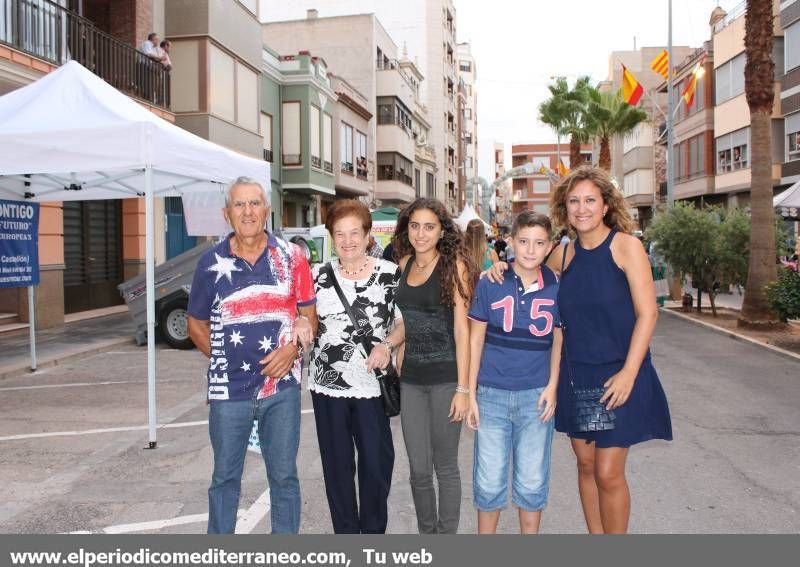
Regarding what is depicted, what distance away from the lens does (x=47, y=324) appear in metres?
13.5

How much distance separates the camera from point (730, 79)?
110ft

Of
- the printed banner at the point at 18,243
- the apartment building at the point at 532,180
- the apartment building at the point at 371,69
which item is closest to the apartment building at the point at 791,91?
the apartment building at the point at 371,69

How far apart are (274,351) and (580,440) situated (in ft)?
5.33

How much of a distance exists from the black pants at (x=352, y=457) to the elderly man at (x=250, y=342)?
18 centimetres

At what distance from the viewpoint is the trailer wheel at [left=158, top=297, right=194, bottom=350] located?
37.7 ft

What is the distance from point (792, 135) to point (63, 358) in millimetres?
29259

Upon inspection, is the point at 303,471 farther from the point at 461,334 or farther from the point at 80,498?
the point at 461,334

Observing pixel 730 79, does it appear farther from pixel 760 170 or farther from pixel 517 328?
pixel 517 328

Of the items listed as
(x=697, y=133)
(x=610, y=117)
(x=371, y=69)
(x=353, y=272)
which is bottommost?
(x=353, y=272)

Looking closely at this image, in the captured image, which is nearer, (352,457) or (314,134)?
(352,457)

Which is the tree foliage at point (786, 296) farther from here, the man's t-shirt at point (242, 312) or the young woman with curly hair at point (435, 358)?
the man's t-shirt at point (242, 312)

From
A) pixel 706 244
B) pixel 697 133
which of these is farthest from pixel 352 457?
pixel 697 133

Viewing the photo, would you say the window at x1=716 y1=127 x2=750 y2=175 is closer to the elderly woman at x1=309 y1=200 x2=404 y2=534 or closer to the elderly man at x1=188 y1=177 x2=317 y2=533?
the elderly woman at x1=309 y1=200 x2=404 y2=534

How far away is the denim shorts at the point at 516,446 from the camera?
344 centimetres
